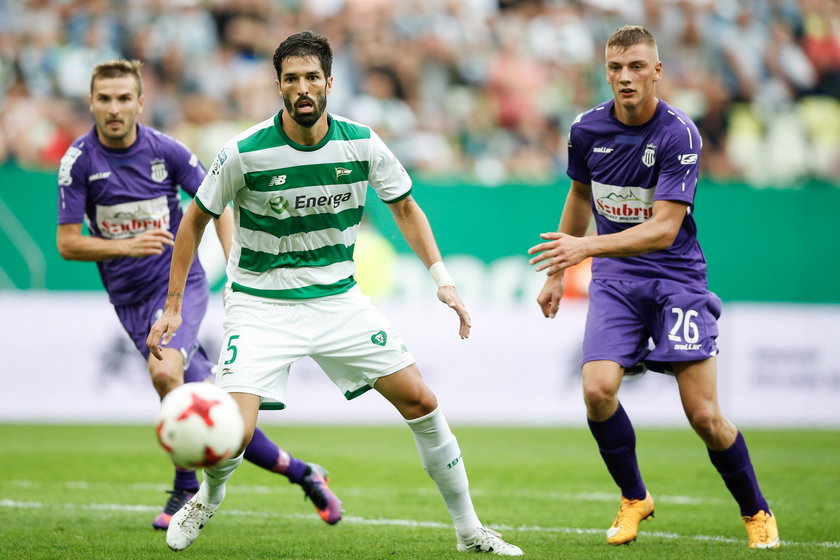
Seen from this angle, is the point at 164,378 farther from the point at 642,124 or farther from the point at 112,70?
the point at 642,124

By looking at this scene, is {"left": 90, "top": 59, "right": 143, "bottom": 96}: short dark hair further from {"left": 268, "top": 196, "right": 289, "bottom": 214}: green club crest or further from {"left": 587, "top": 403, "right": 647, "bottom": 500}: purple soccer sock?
{"left": 587, "top": 403, "right": 647, "bottom": 500}: purple soccer sock

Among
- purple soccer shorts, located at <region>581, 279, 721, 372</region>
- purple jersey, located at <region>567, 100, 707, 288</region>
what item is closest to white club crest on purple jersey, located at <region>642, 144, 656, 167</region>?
purple jersey, located at <region>567, 100, 707, 288</region>

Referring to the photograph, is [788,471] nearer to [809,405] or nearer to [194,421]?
[809,405]

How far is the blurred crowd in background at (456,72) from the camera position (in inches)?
641

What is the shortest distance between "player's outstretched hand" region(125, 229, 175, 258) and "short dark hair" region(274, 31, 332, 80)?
59.4 inches

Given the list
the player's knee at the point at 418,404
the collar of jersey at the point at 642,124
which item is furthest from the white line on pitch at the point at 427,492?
the collar of jersey at the point at 642,124

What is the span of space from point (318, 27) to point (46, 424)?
7.30m

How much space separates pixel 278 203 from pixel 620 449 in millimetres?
2369

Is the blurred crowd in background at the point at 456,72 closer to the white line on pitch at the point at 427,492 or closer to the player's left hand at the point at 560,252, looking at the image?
the white line on pitch at the point at 427,492

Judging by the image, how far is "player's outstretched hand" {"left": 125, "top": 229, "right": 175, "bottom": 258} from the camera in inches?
269

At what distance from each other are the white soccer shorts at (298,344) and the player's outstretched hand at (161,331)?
290mm

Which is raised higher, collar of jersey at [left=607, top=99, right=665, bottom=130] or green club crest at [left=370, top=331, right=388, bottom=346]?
collar of jersey at [left=607, top=99, right=665, bottom=130]

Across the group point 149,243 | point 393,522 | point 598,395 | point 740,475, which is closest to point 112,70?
point 149,243

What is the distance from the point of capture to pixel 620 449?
6.54 metres
